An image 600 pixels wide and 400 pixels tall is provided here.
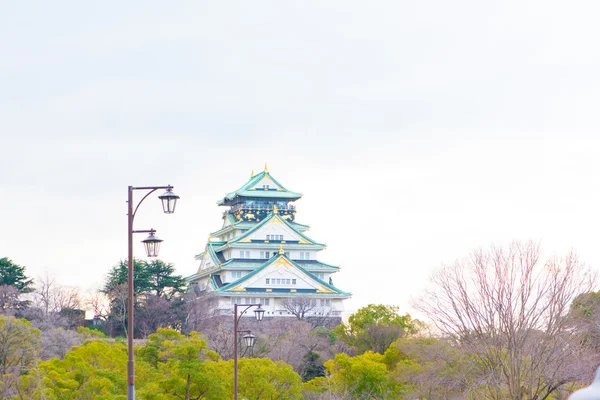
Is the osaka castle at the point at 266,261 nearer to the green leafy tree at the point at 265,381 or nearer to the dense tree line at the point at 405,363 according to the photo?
the dense tree line at the point at 405,363

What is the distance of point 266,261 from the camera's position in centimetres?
9544

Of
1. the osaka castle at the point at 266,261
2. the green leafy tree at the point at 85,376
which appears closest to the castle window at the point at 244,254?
the osaka castle at the point at 266,261

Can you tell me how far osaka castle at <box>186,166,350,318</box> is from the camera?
301 ft

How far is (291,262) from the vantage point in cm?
9306

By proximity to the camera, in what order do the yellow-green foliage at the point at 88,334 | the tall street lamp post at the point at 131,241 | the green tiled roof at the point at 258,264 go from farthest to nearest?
1. the green tiled roof at the point at 258,264
2. the yellow-green foliage at the point at 88,334
3. the tall street lamp post at the point at 131,241

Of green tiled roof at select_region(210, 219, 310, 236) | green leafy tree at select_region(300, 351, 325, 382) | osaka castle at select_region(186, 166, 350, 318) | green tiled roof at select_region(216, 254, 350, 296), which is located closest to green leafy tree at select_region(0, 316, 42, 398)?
green leafy tree at select_region(300, 351, 325, 382)

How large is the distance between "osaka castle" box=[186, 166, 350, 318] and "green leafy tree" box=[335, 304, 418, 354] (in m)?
23.9

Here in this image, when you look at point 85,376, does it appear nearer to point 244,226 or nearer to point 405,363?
point 405,363

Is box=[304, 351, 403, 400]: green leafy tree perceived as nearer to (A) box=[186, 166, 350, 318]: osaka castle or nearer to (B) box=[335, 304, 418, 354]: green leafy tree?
(B) box=[335, 304, 418, 354]: green leafy tree

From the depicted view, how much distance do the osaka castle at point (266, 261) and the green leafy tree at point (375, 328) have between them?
2389 cm

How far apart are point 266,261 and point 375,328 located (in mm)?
35449

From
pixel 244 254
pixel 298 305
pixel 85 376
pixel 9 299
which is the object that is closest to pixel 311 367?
pixel 85 376

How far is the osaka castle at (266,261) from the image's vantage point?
91.9 metres

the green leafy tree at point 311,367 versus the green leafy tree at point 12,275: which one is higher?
the green leafy tree at point 12,275
